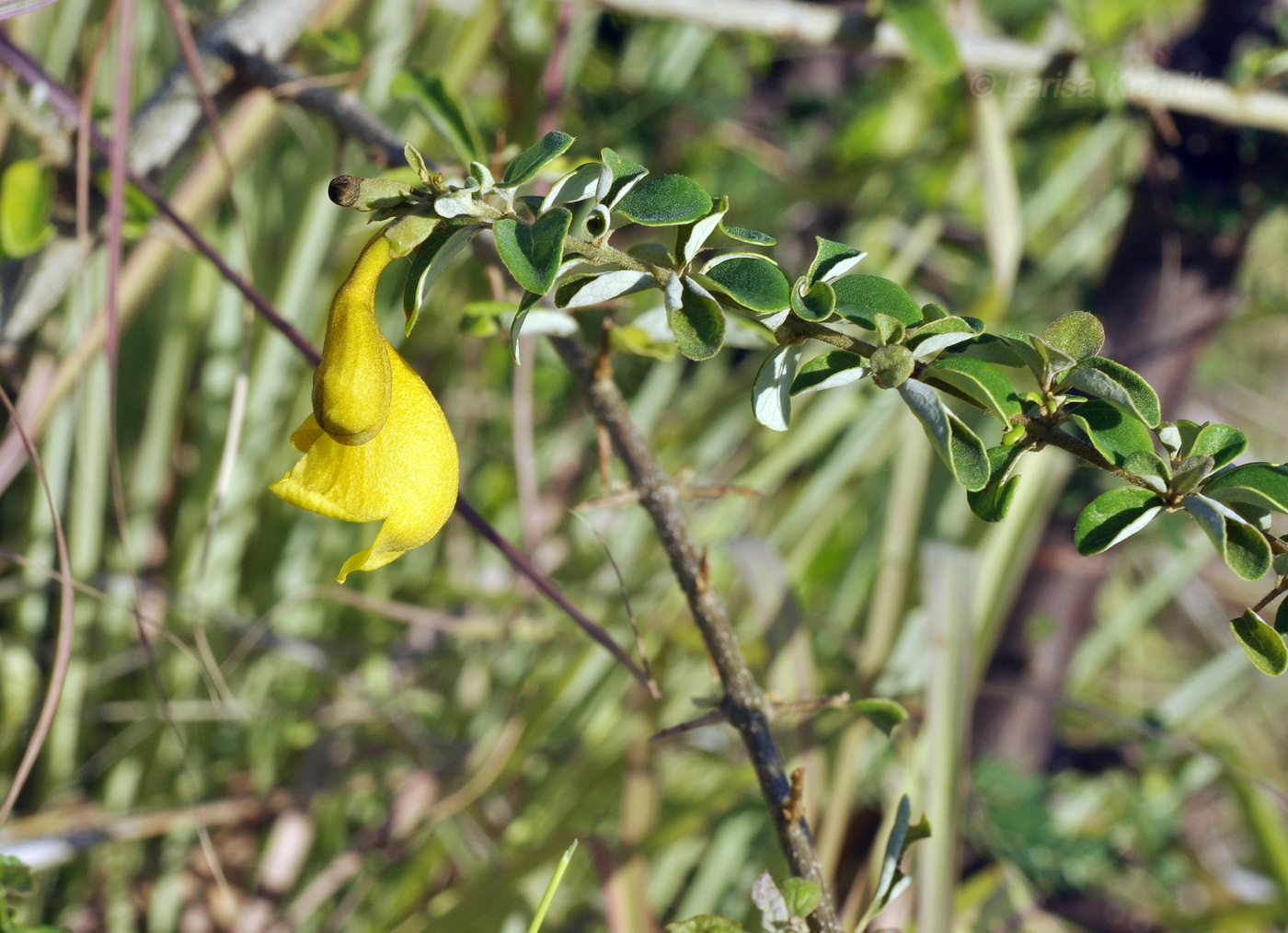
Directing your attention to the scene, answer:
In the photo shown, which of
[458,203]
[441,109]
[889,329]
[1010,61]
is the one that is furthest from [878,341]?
[1010,61]

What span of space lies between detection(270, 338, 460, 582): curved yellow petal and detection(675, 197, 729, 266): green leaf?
75 mm

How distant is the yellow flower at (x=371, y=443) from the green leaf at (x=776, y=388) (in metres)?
0.08

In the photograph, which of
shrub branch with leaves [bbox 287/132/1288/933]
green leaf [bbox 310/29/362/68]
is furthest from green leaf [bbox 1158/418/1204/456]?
green leaf [bbox 310/29/362/68]

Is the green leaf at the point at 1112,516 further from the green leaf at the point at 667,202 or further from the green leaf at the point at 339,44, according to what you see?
the green leaf at the point at 339,44

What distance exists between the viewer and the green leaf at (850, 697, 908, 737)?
0.31 metres

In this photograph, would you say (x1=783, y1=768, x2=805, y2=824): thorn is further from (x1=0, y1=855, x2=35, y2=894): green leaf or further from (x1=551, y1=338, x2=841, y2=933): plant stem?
(x1=0, y1=855, x2=35, y2=894): green leaf

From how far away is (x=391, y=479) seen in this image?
0.73ft

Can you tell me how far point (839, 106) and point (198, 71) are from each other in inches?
29.6

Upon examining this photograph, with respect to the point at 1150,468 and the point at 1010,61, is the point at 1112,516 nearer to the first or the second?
the point at 1150,468

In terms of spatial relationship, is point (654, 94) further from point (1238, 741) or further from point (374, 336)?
point (1238, 741)

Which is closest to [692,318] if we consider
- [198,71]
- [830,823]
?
[198,71]

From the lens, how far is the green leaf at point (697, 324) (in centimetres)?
22

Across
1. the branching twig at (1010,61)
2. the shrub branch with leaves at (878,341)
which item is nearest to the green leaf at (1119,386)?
the shrub branch with leaves at (878,341)

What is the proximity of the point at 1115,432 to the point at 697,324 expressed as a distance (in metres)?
0.11
